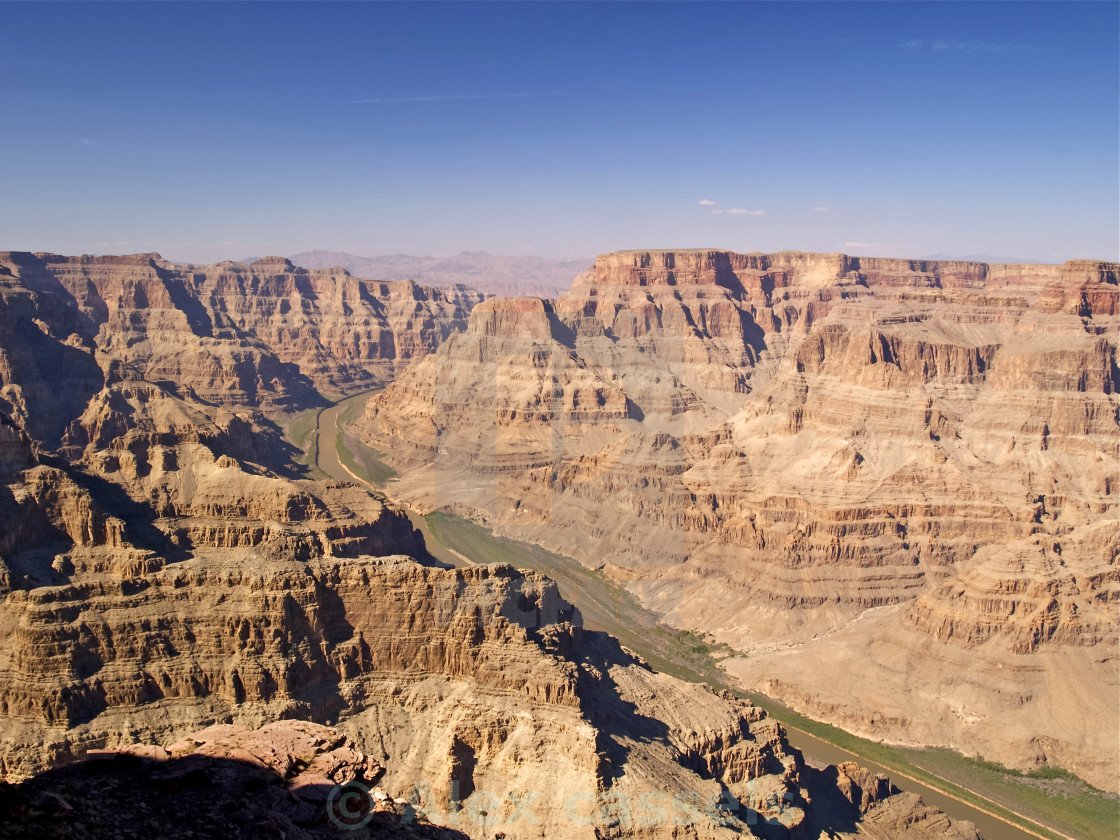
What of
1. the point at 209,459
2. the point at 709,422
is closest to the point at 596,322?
the point at 709,422

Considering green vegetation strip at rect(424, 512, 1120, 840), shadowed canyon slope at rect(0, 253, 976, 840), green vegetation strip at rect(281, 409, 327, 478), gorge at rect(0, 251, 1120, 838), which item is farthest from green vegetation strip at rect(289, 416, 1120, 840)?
green vegetation strip at rect(281, 409, 327, 478)

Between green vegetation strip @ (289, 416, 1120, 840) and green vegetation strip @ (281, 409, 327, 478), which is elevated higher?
green vegetation strip @ (281, 409, 327, 478)

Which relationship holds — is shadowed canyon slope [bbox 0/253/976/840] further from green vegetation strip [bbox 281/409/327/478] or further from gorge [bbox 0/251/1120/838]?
green vegetation strip [bbox 281/409/327/478]

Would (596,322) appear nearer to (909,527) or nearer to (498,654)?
(909,527)
